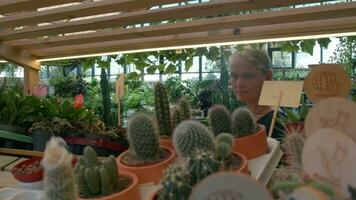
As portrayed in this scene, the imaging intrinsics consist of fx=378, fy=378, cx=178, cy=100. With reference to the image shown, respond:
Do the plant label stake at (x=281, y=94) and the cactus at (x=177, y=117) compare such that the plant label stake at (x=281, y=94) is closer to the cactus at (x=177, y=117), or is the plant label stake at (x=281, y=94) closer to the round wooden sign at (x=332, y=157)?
the cactus at (x=177, y=117)

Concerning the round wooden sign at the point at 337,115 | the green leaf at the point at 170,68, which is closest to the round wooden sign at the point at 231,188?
the round wooden sign at the point at 337,115

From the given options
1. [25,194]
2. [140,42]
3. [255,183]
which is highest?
[140,42]

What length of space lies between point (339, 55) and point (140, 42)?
637cm

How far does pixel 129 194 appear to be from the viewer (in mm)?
674

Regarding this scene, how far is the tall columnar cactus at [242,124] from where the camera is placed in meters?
0.80

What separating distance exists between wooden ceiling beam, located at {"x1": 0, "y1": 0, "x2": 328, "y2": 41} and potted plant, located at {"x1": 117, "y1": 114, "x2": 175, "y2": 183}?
53 centimetres

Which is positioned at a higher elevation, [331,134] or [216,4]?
[216,4]

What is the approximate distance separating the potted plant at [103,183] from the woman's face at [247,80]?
3.88ft

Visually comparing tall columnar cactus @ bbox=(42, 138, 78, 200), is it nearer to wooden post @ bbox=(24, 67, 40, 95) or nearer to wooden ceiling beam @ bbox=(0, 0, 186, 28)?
wooden ceiling beam @ bbox=(0, 0, 186, 28)

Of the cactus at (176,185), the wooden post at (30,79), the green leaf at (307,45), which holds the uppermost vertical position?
the green leaf at (307,45)

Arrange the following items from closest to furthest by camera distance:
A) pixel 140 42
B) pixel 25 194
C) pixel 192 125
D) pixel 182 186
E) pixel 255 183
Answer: pixel 255 183
pixel 182 186
pixel 192 125
pixel 25 194
pixel 140 42

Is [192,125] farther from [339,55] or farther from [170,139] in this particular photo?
[339,55]

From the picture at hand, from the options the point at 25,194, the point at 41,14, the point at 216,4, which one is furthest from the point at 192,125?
the point at 41,14

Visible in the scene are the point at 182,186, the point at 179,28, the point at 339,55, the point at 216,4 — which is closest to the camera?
the point at 182,186
